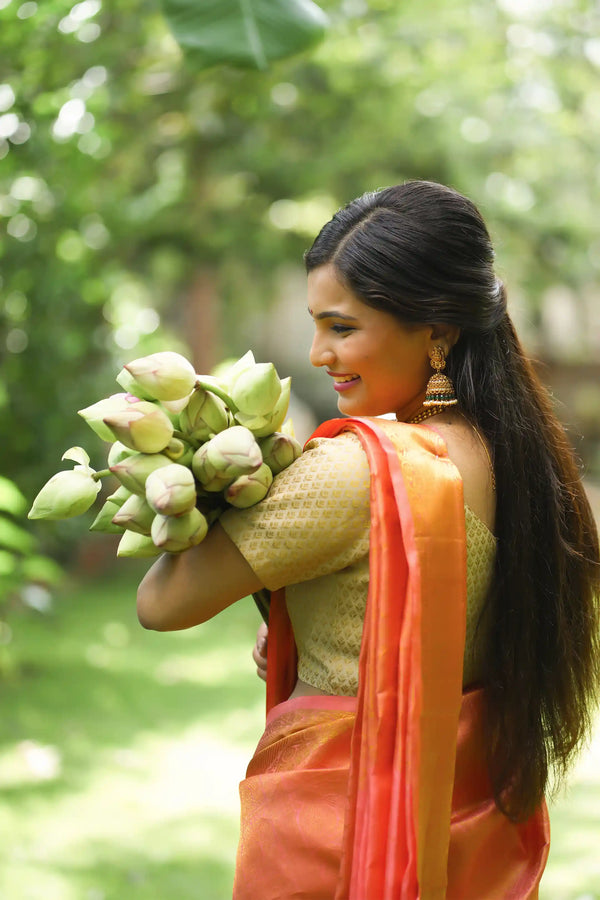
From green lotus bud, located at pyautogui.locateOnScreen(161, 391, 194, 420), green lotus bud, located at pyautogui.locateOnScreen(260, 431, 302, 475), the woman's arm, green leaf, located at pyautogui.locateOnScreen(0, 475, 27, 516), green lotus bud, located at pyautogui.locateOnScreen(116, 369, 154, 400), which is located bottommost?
green leaf, located at pyautogui.locateOnScreen(0, 475, 27, 516)

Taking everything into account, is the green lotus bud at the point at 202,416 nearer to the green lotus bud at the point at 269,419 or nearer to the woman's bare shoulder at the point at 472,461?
the green lotus bud at the point at 269,419

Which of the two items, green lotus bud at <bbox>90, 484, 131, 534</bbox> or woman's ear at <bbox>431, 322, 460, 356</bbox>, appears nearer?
green lotus bud at <bbox>90, 484, 131, 534</bbox>

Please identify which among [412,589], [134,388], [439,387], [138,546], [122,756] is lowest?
[122,756]

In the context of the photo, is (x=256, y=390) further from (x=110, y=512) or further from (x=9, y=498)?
(x=9, y=498)

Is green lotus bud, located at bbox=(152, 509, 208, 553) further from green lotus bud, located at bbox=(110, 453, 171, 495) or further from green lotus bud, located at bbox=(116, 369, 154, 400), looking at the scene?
green lotus bud, located at bbox=(116, 369, 154, 400)

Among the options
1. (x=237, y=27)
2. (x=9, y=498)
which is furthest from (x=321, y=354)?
(x=9, y=498)

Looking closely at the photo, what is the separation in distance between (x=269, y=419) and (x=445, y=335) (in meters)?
0.35

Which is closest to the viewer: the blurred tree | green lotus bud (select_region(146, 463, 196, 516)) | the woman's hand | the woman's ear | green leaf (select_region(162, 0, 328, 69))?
green lotus bud (select_region(146, 463, 196, 516))

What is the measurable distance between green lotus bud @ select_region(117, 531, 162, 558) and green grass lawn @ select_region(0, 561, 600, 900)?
232cm

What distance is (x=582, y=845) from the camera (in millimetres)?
3902

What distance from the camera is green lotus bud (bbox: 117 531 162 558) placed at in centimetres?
145

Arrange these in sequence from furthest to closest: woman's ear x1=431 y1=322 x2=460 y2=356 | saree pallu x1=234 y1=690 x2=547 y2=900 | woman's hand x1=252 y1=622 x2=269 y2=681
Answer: woman's hand x1=252 y1=622 x2=269 y2=681 → woman's ear x1=431 y1=322 x2=460 y2=356 → saree pallu x1=234 y1=690 x2=547 y2=900

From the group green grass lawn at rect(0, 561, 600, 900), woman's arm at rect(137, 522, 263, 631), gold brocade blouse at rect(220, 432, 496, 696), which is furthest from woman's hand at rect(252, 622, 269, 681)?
green grass lawn at rect(0, 561, 600, 900)

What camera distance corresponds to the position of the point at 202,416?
141cm
